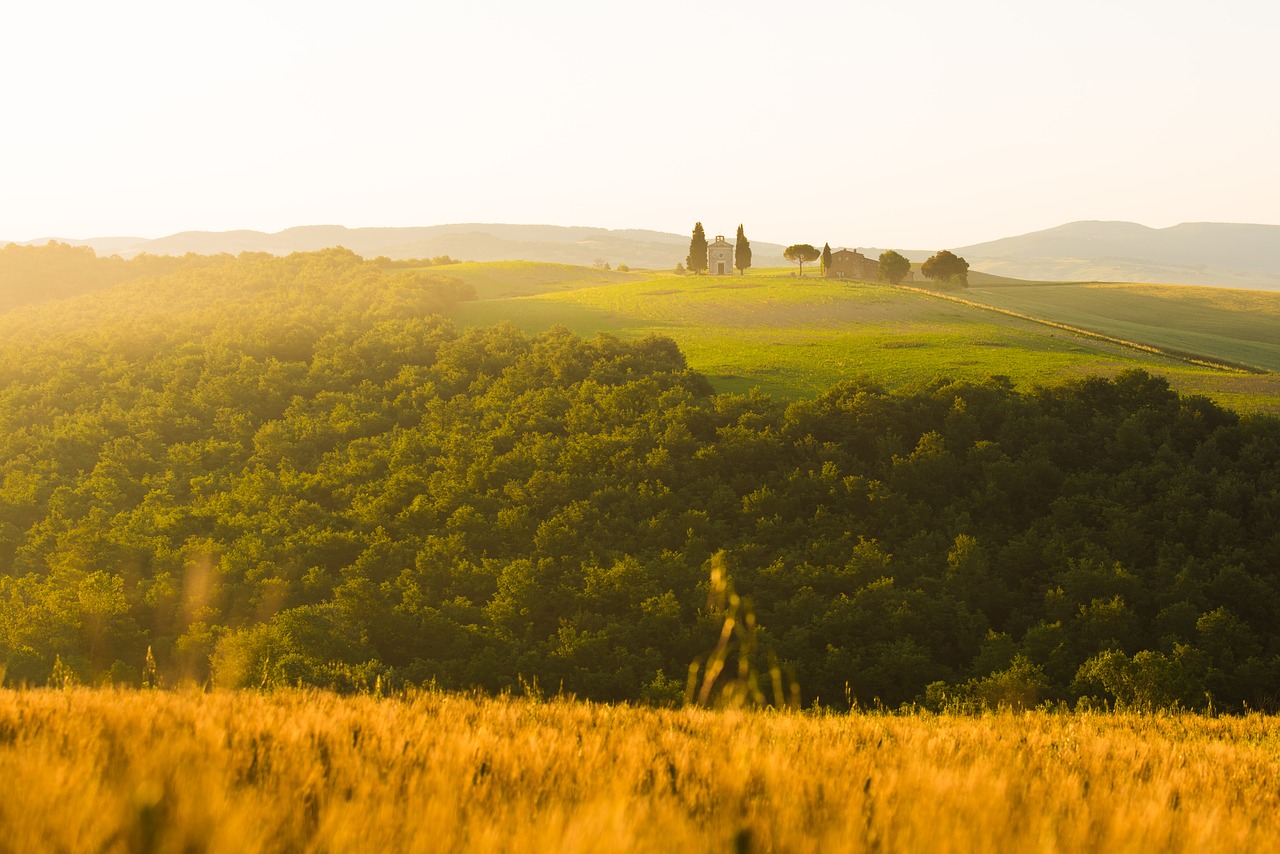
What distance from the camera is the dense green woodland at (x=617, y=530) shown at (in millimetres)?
24141

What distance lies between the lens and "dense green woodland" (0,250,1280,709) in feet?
79.2

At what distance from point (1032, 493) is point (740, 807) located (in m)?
33.4

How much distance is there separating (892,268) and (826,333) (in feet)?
168

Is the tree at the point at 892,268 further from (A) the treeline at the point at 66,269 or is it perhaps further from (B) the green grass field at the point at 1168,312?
(A) the treeline at the point at 66,269

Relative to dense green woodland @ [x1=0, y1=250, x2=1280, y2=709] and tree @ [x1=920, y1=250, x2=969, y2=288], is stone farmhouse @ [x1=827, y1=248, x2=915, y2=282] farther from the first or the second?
dense green woodland @ [x1=0, y1=250, x2=1280, y2=709]

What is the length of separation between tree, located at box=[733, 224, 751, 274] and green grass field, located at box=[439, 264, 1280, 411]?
23.0 meters

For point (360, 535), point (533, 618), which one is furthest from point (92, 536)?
point (533, 618)

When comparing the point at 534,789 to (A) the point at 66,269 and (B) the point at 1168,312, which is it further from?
(B) the point at 1168,312

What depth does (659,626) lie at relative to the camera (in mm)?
25266

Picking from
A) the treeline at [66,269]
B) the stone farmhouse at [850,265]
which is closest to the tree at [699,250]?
the stone farmhouse at [850,265]

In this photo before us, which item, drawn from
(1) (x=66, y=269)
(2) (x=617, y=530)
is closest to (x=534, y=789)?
(2) (x=617, y=530)

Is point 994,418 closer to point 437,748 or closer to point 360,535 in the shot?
point 360,535

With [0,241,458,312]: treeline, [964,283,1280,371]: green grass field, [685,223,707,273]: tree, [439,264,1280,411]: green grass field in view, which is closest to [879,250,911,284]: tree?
[964,283,1280,371]: green grass field

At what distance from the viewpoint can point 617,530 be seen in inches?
1225
